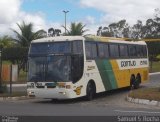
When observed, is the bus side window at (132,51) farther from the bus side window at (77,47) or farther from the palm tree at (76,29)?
the palm tree at (76,29)

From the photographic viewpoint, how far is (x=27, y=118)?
473cm

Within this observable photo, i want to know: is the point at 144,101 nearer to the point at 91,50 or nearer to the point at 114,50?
the point at 91,50

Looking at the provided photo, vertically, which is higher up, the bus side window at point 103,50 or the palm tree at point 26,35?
the palm tree at point 26,35

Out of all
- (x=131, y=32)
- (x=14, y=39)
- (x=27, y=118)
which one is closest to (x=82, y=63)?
(x=27, y=118)

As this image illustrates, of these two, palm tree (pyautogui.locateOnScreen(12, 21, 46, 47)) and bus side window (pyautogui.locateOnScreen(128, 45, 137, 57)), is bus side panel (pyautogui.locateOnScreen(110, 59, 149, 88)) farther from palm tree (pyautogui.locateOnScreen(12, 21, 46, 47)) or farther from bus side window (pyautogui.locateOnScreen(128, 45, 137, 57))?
palm tree (pyautogui.locateOnScreen(12, 21, 46, 47))

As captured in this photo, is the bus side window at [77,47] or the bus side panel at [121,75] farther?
the bus side panel at [121,75]

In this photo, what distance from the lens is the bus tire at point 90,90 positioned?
21219mm

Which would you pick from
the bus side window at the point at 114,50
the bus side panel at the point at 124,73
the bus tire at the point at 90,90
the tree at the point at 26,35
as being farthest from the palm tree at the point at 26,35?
the bus tire at the point at 90,90

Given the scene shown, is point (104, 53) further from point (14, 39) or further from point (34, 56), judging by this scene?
point (14, 39)

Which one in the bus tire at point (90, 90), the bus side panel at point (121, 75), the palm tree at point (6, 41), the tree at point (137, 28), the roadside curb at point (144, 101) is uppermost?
the tree at point (137, 28)

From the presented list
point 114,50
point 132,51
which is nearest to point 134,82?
point 132,51

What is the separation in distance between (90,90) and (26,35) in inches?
1094

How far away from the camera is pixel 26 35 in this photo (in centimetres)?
4838

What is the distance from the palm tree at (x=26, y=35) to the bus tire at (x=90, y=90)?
26866 millimetres
